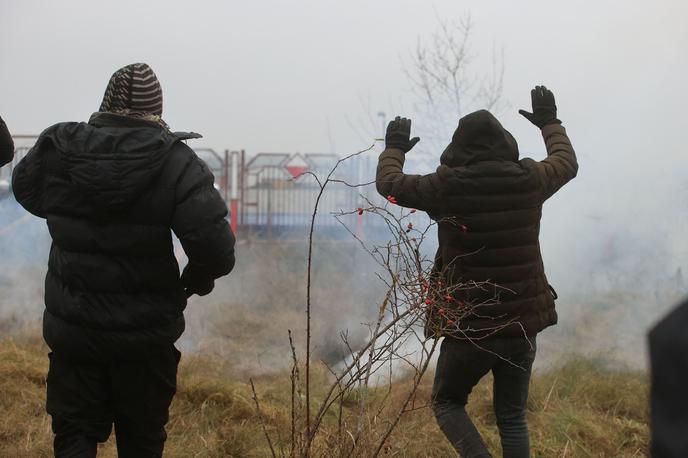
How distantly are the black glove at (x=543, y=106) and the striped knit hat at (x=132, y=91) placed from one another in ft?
5.37

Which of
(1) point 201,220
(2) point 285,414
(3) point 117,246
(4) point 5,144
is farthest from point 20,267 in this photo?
(1) point 201,220

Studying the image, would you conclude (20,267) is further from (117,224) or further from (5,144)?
(117,224)

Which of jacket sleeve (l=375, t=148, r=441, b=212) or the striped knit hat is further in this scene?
jacket sleeve (l=375, t=148, r=441, b=212)

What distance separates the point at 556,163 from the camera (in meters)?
3.06

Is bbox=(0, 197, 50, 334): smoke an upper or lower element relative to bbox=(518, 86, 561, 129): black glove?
lower

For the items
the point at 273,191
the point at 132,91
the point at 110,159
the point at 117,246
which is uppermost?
the point at 132,91

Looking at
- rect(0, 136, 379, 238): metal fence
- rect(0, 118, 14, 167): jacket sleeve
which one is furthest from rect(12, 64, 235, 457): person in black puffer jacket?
rect(0, 136, 379, 238): metal fence

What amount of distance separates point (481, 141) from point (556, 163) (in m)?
0.37

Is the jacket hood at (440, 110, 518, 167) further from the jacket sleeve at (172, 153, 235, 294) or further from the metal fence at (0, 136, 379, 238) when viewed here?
the metal fence at (0, 136, 379, 238)

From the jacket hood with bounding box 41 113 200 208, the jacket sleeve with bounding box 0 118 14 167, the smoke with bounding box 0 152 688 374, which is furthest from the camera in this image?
the smoke with bounding box 0 152 688 374

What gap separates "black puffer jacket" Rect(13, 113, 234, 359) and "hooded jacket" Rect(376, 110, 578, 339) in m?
0.90

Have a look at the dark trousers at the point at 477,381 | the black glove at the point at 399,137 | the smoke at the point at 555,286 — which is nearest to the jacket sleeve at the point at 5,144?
the black glove at the point at 399,137

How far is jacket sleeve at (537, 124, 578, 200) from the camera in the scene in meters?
3.00

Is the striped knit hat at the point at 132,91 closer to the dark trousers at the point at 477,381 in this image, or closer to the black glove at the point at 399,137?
the black glove at the point at 399,137
